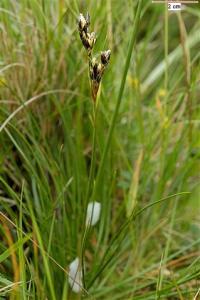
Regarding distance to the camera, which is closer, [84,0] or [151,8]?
[84,0]

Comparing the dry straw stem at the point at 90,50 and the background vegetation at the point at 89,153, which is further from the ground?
the dry straw stem at the point at 90,50

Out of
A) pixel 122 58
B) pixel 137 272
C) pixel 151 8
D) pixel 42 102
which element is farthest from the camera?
pixel 151 8

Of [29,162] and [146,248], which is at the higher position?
[29,162]

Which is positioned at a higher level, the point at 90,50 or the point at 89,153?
the point at 90,50

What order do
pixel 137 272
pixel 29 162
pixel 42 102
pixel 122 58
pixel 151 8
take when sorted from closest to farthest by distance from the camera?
1. pixel 29 162
2. pixel 137 272
3. pixel 42 102
4. pixel 122 58
5. pixel 151 8

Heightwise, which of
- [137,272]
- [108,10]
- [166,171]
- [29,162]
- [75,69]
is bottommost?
[137,272]

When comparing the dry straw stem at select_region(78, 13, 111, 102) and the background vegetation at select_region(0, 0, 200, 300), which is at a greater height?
the dry straw stem at select_region(78, 13, 111, 102)

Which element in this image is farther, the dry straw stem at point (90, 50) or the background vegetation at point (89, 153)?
the background vegetation at point (89, 153)

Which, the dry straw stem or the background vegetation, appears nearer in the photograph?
the dry straw stem

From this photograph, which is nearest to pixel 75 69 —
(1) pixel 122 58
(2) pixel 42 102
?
(2) pixel 42 102

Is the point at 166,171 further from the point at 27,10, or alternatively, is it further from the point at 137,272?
the point at 27,10

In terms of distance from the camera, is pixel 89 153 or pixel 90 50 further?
pixel 89 153
